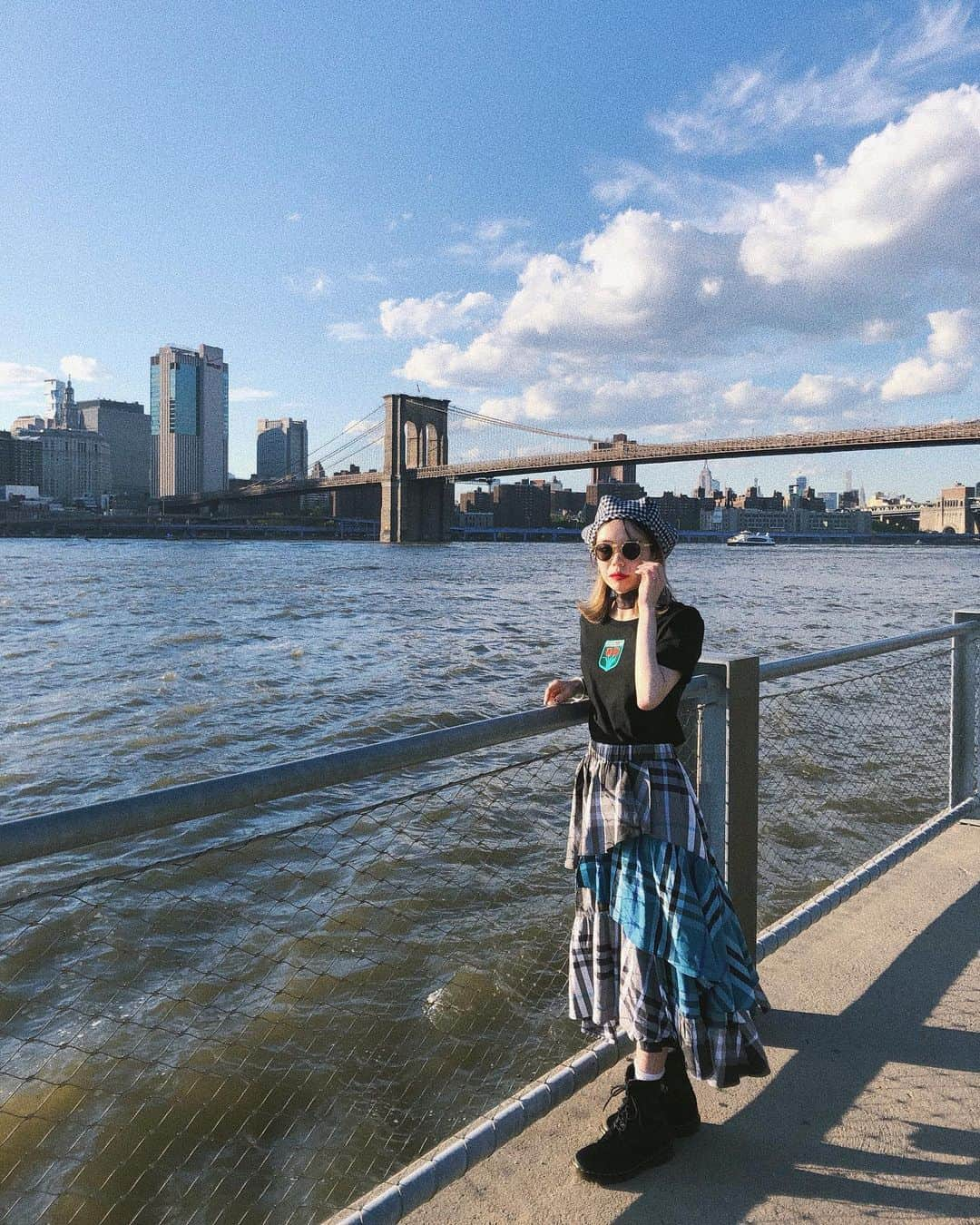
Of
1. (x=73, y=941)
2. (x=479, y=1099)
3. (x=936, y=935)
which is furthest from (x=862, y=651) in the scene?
(x=73, y=941)

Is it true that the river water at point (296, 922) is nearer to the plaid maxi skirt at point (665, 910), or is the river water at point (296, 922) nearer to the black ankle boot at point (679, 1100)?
the plaid maxi skirt at point (665, 910)

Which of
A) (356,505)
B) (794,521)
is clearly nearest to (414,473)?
(356,505)

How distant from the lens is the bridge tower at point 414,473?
219ft

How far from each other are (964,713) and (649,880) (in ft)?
8.13

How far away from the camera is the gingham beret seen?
6.26 feet

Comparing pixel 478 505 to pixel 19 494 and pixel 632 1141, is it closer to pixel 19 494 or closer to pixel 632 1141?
pixel 19 494

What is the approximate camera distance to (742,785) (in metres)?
2.36

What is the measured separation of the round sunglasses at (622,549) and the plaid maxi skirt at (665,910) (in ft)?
1.16

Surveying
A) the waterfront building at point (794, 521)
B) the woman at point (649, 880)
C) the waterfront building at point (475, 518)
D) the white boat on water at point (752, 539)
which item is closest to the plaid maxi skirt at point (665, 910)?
the woman at point (649, 880)

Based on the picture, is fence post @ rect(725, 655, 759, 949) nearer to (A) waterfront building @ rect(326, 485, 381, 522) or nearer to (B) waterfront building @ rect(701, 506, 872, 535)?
(A) waterfront building @ rect(326, 485, 381, 522)

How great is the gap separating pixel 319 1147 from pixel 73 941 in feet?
6.92

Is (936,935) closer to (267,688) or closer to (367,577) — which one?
(267,688)

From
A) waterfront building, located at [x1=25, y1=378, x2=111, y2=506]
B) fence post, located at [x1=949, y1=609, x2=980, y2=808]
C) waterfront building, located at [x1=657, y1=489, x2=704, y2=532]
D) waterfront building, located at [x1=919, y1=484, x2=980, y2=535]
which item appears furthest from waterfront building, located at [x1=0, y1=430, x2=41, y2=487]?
fence post, located at [x1=949, y1=609, x2=980, y2=808]

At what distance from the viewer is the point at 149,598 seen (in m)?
25.4
